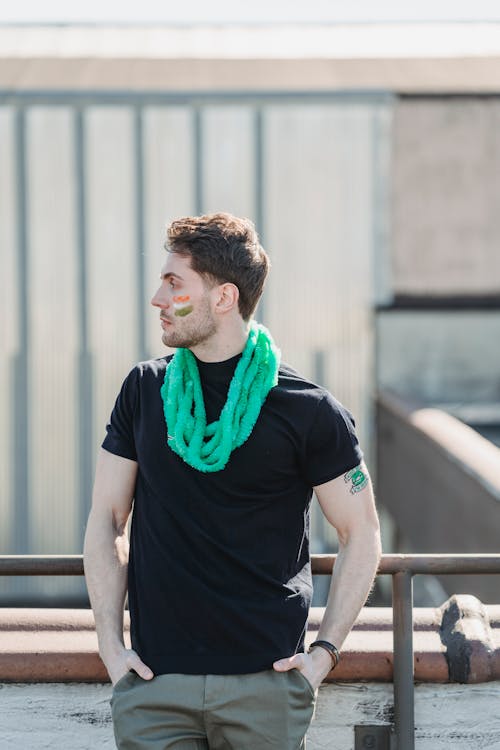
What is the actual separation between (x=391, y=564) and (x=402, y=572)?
0.04 m

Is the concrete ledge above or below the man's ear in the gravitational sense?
below

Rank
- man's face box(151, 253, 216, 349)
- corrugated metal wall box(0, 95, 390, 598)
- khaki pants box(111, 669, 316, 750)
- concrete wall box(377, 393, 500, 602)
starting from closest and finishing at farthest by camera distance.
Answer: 1. khaki pants box(111, 669, 316, 750)
2. man's face box(151, 253, 216, 349)
3. concrete wall box(377, 393, 500, 602)
4. corrugated metal wall box(0, 95, 390, 598)

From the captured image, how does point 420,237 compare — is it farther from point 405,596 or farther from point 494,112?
point 405,596

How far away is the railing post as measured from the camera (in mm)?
2658

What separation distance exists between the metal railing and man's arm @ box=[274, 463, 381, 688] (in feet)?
0.90

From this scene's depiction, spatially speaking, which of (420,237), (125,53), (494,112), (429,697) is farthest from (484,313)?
(429,697)

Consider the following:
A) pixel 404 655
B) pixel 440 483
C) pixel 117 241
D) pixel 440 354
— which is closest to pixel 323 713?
pixel 404 655

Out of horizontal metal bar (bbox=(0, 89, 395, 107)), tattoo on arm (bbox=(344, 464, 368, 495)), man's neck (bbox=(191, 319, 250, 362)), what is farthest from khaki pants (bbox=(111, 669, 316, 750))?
horizontal metal bar (bbox=(0, 89, 395, 107))

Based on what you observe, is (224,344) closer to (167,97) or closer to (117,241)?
(117,241)

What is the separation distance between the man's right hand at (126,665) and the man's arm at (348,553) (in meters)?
0.38

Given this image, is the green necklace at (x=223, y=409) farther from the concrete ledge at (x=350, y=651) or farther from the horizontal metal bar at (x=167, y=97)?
the horizontal metal bar at (x=167, y=97)

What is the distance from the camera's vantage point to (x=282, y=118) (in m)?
14.7

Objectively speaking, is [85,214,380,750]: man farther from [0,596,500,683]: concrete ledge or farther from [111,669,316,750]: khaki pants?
[0,596,500,683]: concrete ledge

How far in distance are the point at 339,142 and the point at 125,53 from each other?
3.86m
